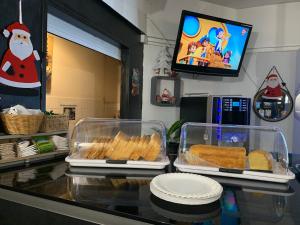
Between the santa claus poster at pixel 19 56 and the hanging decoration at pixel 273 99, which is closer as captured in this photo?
the santa claus poster at pixel 19 56

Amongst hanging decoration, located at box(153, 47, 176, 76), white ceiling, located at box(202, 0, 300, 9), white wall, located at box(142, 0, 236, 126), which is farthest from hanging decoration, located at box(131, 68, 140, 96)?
white ceiling, located at box(202, 0, 300, 9)

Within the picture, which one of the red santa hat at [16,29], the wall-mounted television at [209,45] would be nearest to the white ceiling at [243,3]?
the wall-mounted television at [209,45]

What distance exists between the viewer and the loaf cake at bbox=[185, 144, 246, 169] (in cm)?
85

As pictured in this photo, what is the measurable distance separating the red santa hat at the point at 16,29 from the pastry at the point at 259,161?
1.09 meters

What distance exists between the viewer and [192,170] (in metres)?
0.84

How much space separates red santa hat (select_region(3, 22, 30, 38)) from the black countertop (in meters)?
0.59

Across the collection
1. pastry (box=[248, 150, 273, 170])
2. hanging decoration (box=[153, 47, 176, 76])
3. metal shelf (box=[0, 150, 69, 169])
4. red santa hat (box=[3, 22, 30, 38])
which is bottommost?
metal shelf (box=[0, 150, 69, 169])

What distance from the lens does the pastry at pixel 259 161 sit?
2.71 ft

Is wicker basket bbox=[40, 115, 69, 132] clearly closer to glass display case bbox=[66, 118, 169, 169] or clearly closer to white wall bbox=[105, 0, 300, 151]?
glass display case bbox=[66, 118, 169, 169]

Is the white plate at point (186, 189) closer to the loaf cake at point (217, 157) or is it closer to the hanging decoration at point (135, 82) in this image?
the loaf cake at point (217, 157)

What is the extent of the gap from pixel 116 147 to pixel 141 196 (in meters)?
0.33

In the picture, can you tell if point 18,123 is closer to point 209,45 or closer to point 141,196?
point 141,196

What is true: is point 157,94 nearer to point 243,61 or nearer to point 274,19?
point 243,61

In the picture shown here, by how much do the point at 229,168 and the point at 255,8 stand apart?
97.7 inches
